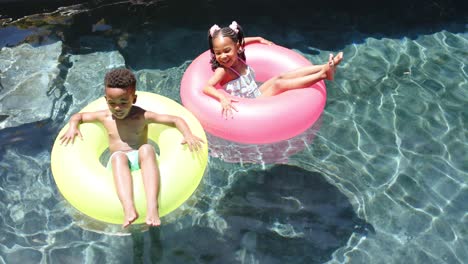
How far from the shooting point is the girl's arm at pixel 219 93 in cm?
416

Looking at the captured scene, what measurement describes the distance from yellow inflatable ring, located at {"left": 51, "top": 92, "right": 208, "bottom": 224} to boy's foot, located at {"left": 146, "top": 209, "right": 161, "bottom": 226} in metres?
0.08

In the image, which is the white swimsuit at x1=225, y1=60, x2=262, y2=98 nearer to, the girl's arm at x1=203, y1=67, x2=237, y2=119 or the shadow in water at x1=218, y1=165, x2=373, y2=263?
the girl's arm at x1=203, y1=67, x2=237, y2=119

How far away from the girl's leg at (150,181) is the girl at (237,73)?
84 centimetres

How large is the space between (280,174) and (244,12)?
8.65 feet

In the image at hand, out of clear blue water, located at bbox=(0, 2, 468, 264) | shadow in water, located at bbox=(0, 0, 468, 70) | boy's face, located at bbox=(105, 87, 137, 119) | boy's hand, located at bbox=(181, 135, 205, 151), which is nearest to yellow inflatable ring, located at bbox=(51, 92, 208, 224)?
boy's hand, located at bbox=(181, 135, 205, 151)

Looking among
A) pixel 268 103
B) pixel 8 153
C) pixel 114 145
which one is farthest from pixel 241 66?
pixel 8 153

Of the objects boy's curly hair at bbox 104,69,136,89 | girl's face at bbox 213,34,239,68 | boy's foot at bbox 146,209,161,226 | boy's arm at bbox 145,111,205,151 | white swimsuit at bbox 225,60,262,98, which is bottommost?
white swimsuit at bbox 225,60,262,98

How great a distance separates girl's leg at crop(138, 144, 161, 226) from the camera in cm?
331

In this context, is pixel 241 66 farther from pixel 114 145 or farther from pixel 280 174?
pixel 114 145

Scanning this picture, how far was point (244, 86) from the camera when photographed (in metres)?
4.67

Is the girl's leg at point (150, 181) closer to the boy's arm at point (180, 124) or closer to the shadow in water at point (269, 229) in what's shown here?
the boy's arm at point (180, 124)

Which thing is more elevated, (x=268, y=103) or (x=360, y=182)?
(x=268, y=103)

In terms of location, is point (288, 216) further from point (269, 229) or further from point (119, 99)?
point (119, 99)

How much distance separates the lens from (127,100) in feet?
11.5
